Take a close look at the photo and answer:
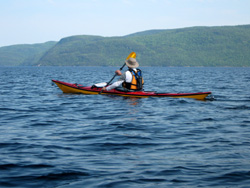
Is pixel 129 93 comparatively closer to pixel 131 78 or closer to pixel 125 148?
pixel 131 78

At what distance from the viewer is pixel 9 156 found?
5.97 meters

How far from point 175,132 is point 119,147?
198 cm

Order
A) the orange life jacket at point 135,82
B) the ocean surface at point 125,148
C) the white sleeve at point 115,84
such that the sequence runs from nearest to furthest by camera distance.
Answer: the ocean surface at point 125,148 < the orange life jacket at point 135,82 < the white sleeve at point 115,84

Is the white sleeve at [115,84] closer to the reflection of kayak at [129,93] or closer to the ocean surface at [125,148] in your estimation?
the reflection of kayak at [129,93]

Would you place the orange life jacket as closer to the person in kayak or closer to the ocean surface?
the person in kayak

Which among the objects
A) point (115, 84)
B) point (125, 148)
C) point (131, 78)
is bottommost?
point (125, 148)

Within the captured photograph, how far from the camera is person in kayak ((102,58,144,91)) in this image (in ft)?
46.4

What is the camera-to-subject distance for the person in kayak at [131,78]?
14.1 metres

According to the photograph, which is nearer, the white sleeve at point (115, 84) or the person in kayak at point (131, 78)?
the person in kayak at point (131, 78)

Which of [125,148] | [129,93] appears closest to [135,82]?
[129,93]

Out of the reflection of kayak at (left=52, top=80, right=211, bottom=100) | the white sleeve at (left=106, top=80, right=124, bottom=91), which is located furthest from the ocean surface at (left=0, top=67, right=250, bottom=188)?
the white sleeve at (left=106, top=80, right=124, bottom=91)

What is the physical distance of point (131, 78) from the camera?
47.7ft

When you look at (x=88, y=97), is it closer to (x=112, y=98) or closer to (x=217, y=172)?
Result: (x=112, y=98)

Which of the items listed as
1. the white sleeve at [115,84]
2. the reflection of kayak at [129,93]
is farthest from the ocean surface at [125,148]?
the white sleeve at [115,84]
